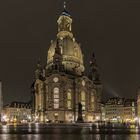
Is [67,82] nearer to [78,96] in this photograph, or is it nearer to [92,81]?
[78,96]

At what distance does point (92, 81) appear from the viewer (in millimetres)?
162250

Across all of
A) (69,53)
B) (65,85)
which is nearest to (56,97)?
(65,85)

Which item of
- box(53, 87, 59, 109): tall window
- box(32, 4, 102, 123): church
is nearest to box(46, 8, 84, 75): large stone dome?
box(32, 4, 102, 123): church

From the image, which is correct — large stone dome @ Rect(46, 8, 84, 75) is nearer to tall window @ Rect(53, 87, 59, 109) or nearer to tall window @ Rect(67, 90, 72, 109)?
tall window @ Rect(67, 90, 72, 109)

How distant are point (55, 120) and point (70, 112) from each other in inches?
363

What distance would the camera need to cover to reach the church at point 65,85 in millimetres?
145375

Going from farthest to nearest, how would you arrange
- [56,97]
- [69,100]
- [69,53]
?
[69,53], [69,100], [56,97]

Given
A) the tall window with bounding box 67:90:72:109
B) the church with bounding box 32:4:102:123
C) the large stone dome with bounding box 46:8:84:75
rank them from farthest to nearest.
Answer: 1. the large stone dome with bounding box 46:8:84:75
2. the tall window with bounding box 67:90:72:109
3. the church with bounding box 32:4:102:123

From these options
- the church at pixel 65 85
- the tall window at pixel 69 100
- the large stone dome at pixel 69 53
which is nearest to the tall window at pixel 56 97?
the church at pixel 65 85

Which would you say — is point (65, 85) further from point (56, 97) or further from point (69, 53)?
point (69, 53)

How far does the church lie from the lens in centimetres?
14538

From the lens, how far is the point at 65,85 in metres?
147

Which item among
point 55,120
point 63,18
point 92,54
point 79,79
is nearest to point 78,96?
point 79,79

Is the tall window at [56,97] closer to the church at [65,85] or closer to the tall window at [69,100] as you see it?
the church at [65,85]
